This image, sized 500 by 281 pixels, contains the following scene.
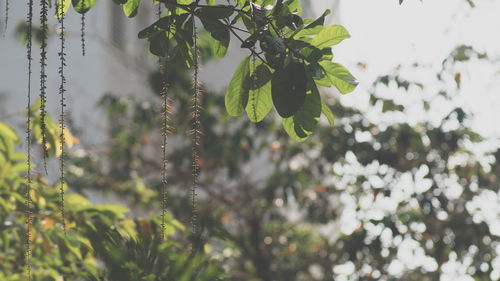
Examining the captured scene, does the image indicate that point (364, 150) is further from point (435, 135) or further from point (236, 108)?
point (236, 108)

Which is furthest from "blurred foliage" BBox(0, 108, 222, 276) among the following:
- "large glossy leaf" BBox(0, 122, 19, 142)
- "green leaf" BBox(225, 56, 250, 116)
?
"green leaf" BBox(225, 56, 250, 116)

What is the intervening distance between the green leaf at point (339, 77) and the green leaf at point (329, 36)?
0.09 feet

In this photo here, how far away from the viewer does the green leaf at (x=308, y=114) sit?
1.02 metres

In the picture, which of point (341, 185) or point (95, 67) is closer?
point (341, 185)

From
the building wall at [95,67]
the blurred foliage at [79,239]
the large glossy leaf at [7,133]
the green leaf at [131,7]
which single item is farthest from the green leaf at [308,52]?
the building wall at [95,67]

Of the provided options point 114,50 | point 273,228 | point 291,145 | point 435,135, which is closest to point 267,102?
point 435,135

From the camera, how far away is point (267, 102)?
113 centimetres

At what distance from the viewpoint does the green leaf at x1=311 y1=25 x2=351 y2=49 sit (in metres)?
1.08

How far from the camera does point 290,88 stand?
0.98 m

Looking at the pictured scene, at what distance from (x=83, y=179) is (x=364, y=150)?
6.48 feet

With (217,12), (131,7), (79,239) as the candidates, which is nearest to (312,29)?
(217,12)

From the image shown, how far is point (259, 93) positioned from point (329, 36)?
0.12 metres

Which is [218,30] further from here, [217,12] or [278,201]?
[278,201]

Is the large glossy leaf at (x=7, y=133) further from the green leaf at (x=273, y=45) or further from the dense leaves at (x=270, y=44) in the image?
the green leaf at (x=273, y=45)
